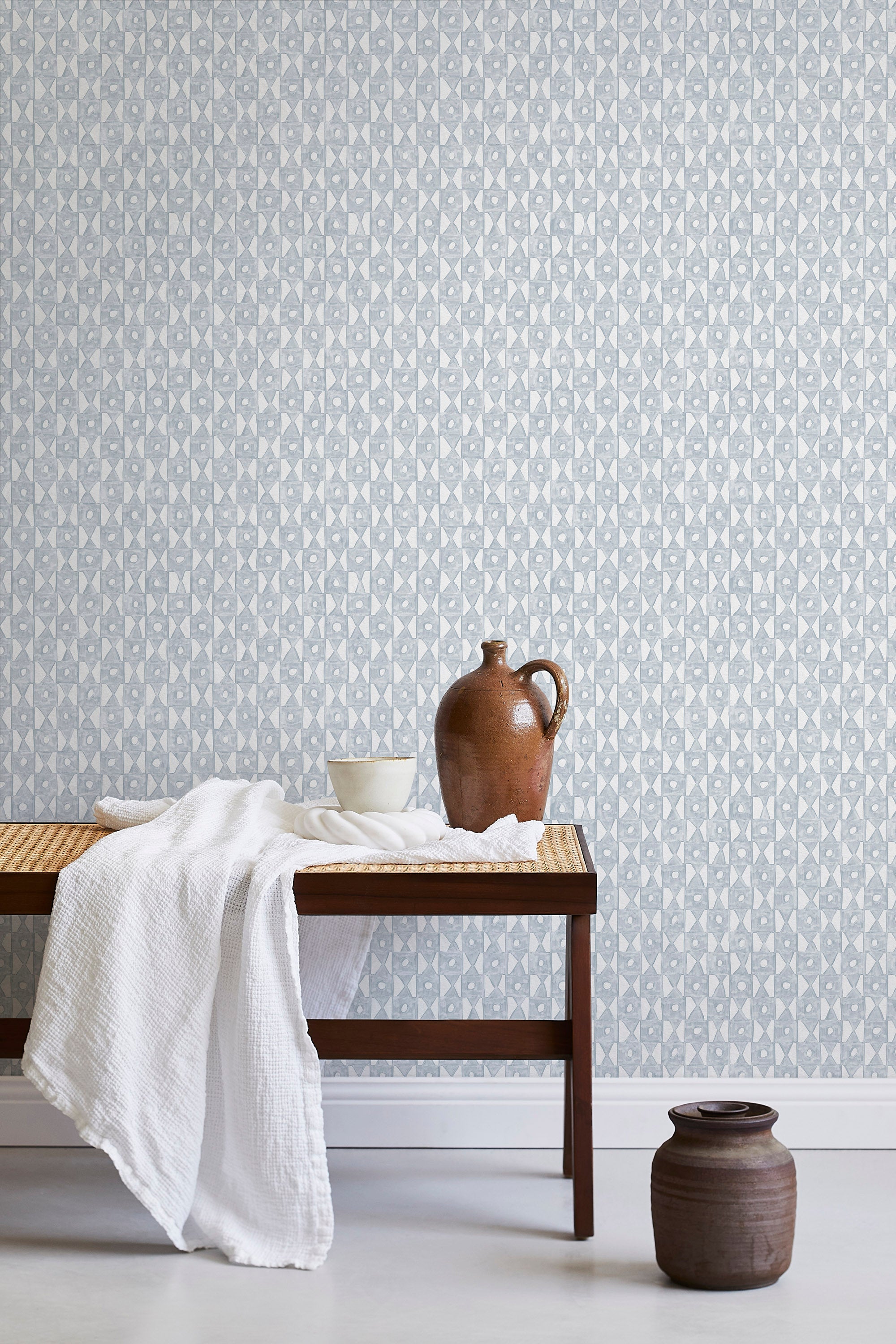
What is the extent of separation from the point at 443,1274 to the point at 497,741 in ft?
2.93

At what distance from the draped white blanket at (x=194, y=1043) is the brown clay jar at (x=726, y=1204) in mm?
545

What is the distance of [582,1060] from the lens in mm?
2107


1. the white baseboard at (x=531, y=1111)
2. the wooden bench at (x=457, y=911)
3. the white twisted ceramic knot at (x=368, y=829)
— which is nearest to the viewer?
the wooden bench at (x=457, y=911)

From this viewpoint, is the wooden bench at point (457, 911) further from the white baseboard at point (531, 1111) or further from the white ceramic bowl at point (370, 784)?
the white baseboard at point (531, 1111)

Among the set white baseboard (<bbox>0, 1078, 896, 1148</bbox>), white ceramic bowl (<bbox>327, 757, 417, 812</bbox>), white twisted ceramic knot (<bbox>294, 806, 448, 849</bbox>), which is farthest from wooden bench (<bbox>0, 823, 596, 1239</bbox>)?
white baseboard (<bbox>0, 1078, 896, 1148</bbox>)

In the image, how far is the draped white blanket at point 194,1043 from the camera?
2000 millimetres

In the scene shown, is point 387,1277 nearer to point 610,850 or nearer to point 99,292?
point 610,850

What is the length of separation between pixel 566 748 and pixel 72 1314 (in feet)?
4.62

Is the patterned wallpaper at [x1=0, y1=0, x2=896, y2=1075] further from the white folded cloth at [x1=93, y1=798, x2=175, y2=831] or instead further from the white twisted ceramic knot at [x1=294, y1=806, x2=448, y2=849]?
the white twisted ceramic knot at [x1=294, y1=806, x2=448, y2=849]

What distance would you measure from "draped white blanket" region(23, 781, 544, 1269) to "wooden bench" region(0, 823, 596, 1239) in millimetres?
75

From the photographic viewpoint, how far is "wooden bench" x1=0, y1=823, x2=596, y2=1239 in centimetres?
206

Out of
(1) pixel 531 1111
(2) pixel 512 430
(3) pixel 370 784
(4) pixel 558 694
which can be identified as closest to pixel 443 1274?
(1) pixel 531 1111

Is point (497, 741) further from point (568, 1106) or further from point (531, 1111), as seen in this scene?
point (531, 1111)

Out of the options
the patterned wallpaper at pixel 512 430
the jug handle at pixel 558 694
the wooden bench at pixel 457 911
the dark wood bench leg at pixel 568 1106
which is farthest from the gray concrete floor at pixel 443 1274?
the jug handle at pixel 558 694
